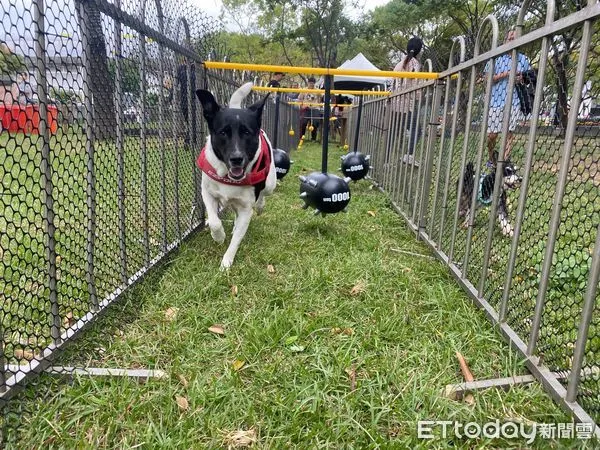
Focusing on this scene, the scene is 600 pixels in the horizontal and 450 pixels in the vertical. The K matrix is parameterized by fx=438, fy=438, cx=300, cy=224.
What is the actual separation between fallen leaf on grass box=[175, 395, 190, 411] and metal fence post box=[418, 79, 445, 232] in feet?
9.59

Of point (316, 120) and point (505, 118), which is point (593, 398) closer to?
point (505, 118)

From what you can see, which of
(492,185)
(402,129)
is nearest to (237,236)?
(492,185)

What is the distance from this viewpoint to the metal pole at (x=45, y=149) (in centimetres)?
172

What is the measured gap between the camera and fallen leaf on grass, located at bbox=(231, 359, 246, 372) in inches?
77.2

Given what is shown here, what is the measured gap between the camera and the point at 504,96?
2781mm

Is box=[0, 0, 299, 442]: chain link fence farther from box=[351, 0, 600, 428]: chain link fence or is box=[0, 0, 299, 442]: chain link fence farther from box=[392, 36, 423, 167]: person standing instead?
box=[392, 36, 423, 167]: person standing

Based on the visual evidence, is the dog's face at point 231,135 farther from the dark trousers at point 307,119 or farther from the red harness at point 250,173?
the dark trousers at point 307,119

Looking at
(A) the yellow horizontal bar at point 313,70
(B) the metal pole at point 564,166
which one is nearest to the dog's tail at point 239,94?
(A) the yellow horizontal bar at point 313,70

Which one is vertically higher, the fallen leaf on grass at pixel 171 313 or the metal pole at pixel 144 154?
the metal pole at pixel 144 154

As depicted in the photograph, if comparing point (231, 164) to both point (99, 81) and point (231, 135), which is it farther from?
point (99, 81)

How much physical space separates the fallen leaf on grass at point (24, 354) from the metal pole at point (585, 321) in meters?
2.15

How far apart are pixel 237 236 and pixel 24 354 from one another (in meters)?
1.67

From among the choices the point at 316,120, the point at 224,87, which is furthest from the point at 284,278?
the point at 316,120
